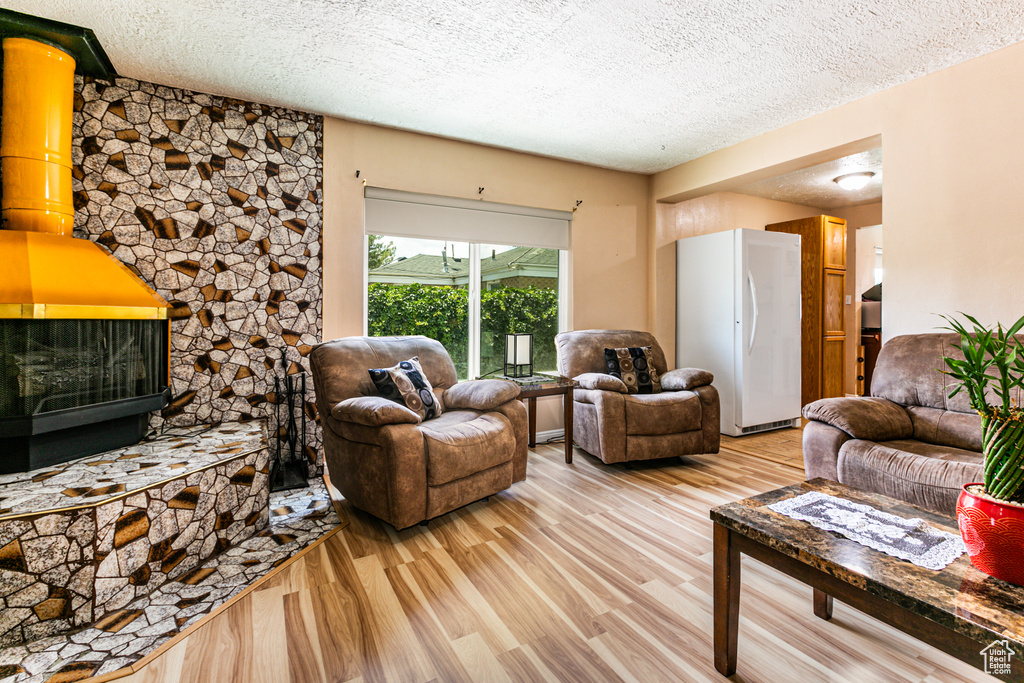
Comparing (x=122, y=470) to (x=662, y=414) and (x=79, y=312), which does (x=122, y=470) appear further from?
(x=662, y=414)

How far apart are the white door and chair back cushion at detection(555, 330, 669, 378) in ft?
2.72

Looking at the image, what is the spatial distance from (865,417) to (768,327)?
1.98 m

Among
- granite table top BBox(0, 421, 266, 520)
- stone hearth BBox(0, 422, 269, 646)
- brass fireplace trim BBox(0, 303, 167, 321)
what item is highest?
brass fireplace trim BBox(0, 303, 167, 321)

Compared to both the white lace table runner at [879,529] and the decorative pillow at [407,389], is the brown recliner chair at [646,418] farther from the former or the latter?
the white lace table runner at [879,529]

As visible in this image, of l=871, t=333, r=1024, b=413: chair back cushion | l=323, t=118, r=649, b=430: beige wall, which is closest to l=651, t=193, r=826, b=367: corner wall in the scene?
l=323, t=118, r=649, b=430: beige wall

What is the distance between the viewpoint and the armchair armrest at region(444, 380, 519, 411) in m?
2.79

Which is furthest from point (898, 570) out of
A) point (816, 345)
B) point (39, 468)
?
point (816, 345)

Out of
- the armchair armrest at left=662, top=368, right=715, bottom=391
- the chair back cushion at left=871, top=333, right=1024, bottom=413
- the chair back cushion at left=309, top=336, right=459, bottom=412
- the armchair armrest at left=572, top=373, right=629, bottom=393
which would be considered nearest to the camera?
the chair back cushion at left=871, top=333, right=1024, bottom=413

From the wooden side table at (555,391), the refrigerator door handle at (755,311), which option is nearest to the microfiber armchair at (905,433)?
the refrigerator door handle at (755,311)

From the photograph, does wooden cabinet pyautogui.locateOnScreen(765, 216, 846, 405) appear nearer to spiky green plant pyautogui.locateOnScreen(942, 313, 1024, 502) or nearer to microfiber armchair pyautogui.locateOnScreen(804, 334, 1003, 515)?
microfiber armchair pyautogui.locateOnScreen(804, 334, 1003, 515)

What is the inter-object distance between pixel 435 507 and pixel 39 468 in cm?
164

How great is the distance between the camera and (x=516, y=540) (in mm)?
2240

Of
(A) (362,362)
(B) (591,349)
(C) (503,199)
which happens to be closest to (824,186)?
(B) (591,349)

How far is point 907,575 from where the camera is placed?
1.08 metres
